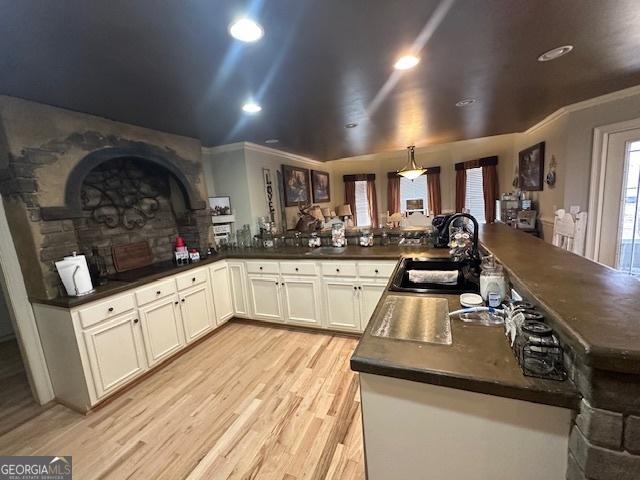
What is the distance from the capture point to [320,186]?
6.12 metres

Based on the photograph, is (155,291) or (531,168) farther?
(531,168)

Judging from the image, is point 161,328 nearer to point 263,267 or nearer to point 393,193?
point 263,267

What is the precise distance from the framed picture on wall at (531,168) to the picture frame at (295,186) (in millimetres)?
3698

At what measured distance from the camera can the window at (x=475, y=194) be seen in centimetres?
601

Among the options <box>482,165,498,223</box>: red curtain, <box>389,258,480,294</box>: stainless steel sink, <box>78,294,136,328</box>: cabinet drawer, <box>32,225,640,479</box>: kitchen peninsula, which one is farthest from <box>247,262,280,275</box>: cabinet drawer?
<box>482,165,498,223</box>: red curtain

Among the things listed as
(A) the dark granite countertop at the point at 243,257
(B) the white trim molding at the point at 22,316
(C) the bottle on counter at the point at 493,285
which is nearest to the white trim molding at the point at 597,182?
(A) the dark granite countertop at the point at 243,257

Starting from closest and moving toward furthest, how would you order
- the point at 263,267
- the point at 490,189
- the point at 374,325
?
the point at 374,325 → the point at 263,267 → the point at 490,189

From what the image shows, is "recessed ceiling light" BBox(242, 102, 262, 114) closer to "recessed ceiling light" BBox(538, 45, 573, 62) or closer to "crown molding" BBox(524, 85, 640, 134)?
"recessed ceiling light" BBox(538, 45, 573, 62)

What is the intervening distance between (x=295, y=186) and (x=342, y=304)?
9.15ft

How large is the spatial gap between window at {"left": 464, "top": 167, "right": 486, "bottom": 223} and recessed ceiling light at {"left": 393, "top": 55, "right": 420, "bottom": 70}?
502 cm

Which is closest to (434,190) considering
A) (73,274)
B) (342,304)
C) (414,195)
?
(414,195)

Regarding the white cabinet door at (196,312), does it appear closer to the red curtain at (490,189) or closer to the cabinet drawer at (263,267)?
the cabinet drawer at (263,267)

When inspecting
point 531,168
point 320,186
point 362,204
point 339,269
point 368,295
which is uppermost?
point 320,186

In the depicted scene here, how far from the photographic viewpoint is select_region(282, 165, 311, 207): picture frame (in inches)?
183
